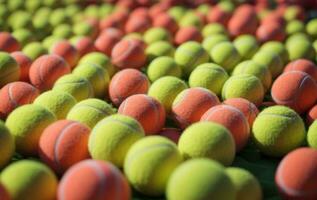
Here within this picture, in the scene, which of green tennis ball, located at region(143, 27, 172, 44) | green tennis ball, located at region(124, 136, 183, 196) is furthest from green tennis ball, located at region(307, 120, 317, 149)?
green tennis ball, located at region(143, 27, 172, 44)

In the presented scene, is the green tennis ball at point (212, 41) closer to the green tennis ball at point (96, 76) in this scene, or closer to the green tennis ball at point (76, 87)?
the green tennis ball at point (96, 76)

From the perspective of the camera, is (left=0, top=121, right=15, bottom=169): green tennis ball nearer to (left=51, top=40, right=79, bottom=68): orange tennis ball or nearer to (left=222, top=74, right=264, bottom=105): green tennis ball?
(left=222, top=74, right=264, bottom=105): green tennis ball

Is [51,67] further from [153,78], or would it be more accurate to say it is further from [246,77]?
[246,77]

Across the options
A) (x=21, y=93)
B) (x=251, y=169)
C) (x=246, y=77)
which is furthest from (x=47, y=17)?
(x=251, y=169)

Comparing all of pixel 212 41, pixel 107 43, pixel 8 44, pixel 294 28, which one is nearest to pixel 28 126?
pixel 8 44

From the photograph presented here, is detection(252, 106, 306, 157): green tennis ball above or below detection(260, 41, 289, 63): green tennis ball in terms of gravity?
above

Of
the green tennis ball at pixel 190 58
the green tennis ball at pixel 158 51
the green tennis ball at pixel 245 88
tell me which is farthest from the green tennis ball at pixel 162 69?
the green tennis ball at pixel 245 88

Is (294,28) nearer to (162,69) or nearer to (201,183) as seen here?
(162,69)
